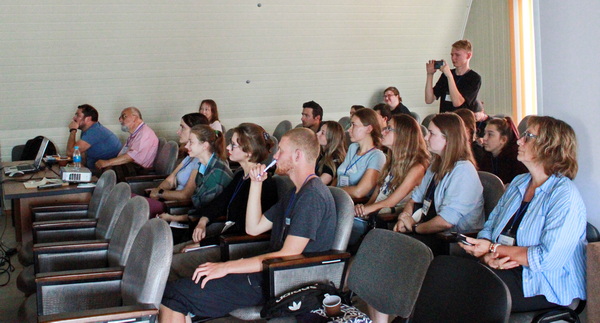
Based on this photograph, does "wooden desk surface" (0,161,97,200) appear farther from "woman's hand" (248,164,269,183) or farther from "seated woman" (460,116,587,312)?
"seated woman" (460,116,587,312)

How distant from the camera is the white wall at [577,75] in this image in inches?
103

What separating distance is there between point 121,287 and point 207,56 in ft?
16.2

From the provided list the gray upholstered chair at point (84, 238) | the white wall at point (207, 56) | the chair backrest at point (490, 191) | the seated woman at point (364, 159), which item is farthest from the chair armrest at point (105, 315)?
the white wall at point (207, 56)

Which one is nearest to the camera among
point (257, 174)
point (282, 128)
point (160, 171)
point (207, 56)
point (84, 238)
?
point (257, 174)

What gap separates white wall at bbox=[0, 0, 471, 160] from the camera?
6527 mm

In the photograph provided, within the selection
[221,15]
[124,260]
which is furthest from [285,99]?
[124,260]

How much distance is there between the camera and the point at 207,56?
23.7ft

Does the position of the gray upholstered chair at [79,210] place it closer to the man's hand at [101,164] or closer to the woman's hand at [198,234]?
the woman's hand at [198,234]

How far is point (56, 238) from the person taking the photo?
3.49 m

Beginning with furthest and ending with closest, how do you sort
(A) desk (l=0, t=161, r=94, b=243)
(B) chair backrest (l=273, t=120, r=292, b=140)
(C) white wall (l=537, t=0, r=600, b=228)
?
(B) chair backrest (l=273, t=120, r=292, b=140)
(A) desk (l=0, t=161, r=94, b=243)
(C) white wall (l=537, t=0, r=600, b=228)

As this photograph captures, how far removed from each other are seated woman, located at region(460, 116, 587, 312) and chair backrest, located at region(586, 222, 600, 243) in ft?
0.11

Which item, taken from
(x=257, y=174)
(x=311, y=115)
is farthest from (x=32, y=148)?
(x=257, y=174)

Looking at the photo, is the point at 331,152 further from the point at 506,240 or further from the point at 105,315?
the point at 105,315

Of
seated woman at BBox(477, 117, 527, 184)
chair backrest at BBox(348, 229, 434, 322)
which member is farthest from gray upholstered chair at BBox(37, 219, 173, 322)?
seated woman at BBox(477, 117, 527, 184)
